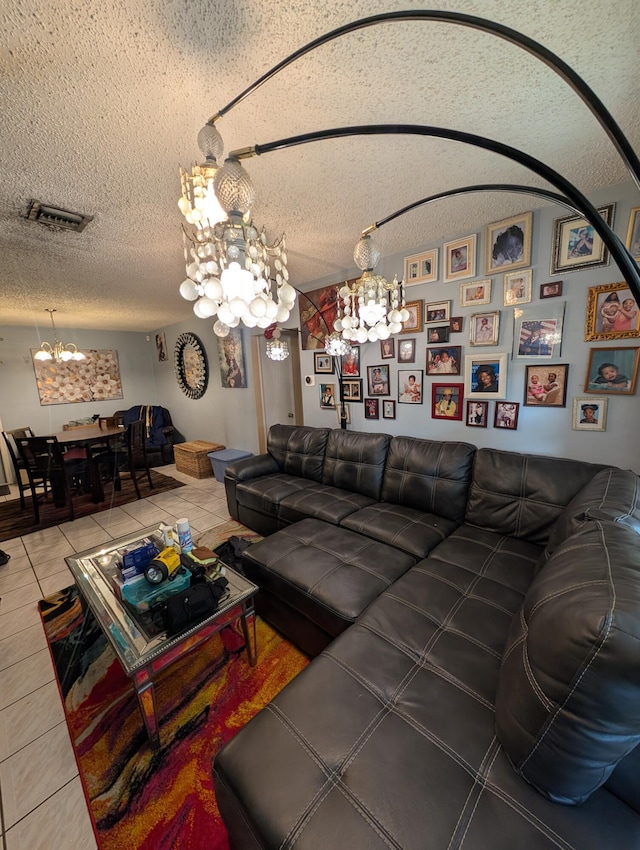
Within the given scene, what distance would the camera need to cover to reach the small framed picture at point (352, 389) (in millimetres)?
3078

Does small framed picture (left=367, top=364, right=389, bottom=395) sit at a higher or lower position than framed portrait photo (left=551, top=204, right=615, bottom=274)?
lower

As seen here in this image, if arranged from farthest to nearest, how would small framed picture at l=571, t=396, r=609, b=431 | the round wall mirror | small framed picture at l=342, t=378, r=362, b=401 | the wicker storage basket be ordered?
the round wall mirror
the wicker storage basket
small framed picture at l=342, t=378, r=362, b=401
small framed picture at l=571, t=396, r=609, b=431

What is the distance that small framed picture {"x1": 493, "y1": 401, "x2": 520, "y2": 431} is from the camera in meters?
2.19

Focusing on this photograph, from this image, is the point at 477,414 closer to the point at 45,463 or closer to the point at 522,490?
the point at 522,490

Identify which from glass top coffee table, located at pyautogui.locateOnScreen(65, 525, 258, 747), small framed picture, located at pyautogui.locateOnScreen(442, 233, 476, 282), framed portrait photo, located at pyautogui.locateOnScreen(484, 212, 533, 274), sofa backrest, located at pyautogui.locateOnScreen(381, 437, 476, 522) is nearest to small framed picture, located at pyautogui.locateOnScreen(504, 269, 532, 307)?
framed portrait photo, located at pyautogui.locateOnScreen(484, 212, 533, 274)

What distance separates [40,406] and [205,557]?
17.9 feet

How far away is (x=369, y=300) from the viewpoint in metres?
1.43

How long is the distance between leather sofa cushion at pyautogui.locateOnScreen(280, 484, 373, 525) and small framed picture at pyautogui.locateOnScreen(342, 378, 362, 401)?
3.25 feet

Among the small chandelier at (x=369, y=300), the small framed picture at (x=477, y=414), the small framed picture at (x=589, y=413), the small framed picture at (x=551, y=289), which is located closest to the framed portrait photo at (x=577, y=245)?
the small framed picture at (x=551, y=289)

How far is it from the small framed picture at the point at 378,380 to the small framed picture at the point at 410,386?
0.46ft

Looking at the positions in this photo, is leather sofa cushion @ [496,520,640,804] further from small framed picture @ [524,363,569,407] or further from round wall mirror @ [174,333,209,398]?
round wall mirror @ [174,333,209,398]

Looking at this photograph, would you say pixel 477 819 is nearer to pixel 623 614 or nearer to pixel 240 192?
pixel 623 614

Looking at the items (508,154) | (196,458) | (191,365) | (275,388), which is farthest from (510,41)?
(191,365)

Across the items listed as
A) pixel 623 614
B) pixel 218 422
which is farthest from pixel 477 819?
pixel 218 422
